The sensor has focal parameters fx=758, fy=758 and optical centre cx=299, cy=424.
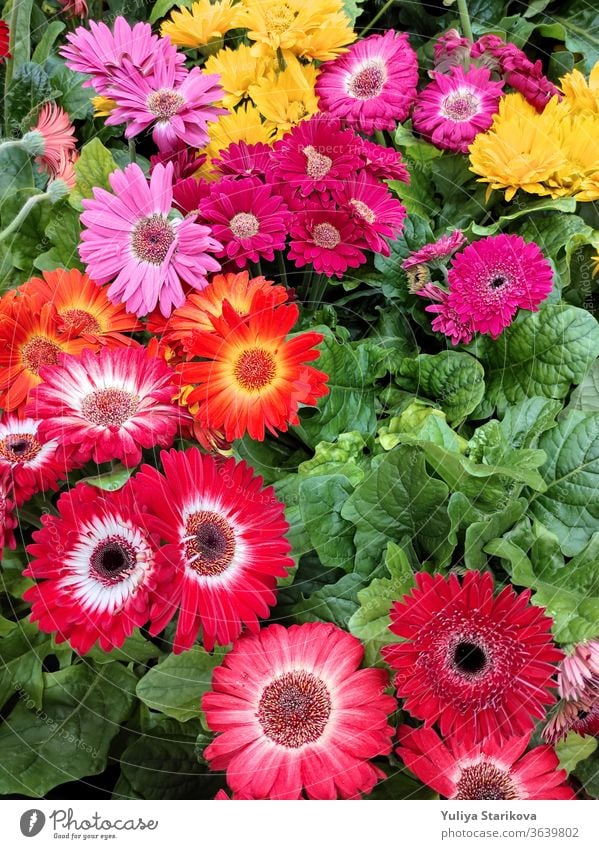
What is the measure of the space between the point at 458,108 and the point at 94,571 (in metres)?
0.46

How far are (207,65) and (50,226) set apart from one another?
0.59 ft

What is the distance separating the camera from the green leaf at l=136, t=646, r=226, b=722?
1.35 ft

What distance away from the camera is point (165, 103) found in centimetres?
53

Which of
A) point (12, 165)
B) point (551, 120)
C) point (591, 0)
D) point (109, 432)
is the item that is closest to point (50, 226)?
point (12, 165)

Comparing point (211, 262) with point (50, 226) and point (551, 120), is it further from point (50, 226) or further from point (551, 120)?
point (551, 120)

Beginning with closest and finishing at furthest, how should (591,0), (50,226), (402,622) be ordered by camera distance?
(402,622), (50,226), (591,0)

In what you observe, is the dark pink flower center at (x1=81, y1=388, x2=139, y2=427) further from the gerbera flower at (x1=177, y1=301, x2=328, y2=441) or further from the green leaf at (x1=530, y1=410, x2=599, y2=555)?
the green leaf at (x1=530, y1=410, x2=599, y2=555)

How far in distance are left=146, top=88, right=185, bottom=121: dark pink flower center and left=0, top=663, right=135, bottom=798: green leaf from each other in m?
0.37

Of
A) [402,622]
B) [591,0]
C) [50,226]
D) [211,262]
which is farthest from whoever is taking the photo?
[591,0]

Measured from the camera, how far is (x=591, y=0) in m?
0.76

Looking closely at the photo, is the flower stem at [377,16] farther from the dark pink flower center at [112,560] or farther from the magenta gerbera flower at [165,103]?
the dark pink flower center at [112,560]

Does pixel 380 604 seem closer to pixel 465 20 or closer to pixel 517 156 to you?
pixel 517 156

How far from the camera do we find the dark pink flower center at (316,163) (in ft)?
1.68

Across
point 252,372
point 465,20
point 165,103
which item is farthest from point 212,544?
point 465,20
